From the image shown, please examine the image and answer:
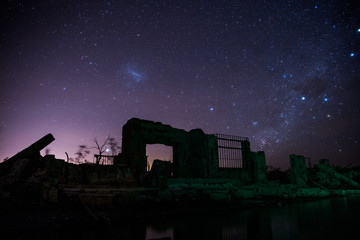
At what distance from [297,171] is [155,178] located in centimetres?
944

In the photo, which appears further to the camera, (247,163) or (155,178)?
(247,163)

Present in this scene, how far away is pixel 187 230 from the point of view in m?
3.43

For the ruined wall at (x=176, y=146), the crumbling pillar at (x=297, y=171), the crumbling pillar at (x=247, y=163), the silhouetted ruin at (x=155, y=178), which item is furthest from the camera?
the crumbling pillar at (x=247, y=163)

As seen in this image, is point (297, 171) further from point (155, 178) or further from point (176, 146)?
point (155, 178)

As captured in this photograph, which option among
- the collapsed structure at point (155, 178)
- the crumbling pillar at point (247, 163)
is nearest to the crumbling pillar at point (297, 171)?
the collapsed structure at point (155, 178)

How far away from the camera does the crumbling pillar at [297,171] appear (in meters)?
12.9

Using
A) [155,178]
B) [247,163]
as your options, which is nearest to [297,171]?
[247,163]

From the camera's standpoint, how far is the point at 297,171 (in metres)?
13.1

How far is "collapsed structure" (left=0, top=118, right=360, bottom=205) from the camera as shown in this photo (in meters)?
6.80

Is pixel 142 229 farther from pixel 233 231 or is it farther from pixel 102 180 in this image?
pixel 102 180

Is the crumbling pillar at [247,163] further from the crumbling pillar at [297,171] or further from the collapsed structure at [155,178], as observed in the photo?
the crumbling pillar at [297,171]

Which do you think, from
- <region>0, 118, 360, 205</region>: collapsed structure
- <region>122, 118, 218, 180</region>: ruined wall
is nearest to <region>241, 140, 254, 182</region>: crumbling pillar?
<region>0, 118, 360, 205</region>: collapsed structure

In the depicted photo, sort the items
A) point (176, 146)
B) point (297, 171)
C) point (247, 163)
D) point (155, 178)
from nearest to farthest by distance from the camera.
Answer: point (155, 178) → point (176, 146) → point (297, 171) → point (247, 163)

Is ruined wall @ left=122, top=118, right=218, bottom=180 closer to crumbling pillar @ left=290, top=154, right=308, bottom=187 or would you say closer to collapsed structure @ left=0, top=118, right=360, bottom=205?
collapsed structure @ left=0, top=118, right=360, bottom=205
